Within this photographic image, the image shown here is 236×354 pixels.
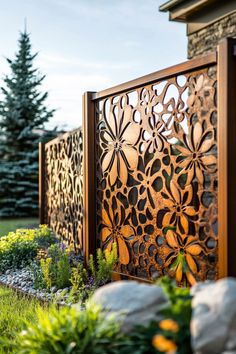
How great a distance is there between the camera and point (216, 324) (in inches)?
90.3

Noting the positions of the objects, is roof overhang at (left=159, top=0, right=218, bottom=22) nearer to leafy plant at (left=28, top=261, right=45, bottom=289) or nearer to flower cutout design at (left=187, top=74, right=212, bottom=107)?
flower cutout design at (left=187, top=74, right=212, bottom=107)

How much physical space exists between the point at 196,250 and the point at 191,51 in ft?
18.6

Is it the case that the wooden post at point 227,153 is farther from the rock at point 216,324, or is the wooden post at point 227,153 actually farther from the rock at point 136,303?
the rock at point 216,324

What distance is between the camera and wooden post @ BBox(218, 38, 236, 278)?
162 inches

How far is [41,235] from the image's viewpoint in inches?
320

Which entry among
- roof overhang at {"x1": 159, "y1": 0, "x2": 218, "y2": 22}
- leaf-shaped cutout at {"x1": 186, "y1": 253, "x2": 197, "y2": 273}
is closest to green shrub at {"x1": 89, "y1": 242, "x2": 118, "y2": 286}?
leaf-shaped cutout at {"x1": 186, "y1": 253, "x2": 197, "y2": 273}

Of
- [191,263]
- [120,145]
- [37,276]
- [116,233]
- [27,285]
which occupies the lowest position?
[27,285]

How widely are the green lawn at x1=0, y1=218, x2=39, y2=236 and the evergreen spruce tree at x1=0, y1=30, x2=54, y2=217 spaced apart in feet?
2.07

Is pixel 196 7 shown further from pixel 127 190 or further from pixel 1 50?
pixel 1 50

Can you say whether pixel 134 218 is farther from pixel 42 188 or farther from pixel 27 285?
pixel 42 188

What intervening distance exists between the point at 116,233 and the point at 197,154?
155cm

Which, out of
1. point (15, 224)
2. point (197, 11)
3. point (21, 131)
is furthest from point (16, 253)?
point (21, 131)

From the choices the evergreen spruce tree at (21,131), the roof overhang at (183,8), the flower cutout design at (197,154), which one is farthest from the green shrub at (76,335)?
the evergreen spruce tree at (21,131)

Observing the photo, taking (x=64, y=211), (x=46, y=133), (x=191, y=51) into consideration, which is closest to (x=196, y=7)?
(x=191, y=51)
